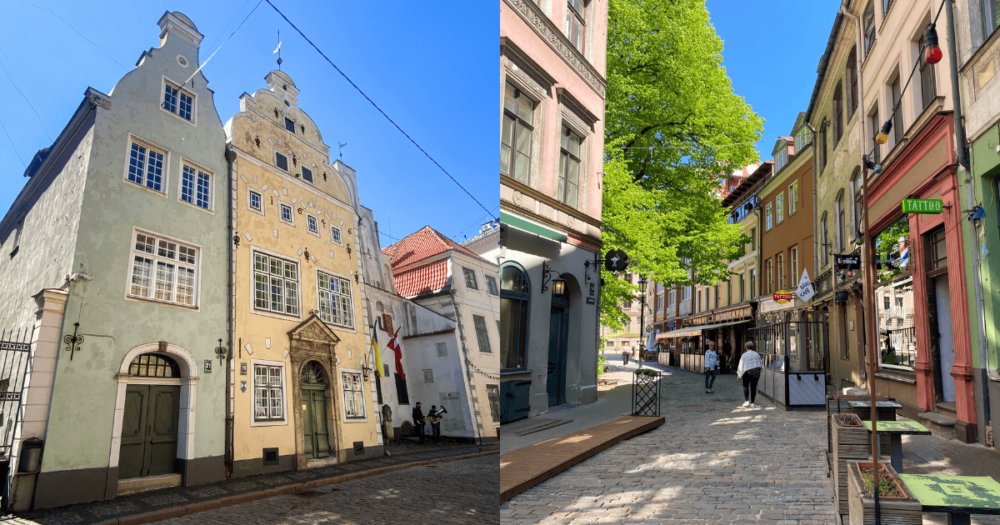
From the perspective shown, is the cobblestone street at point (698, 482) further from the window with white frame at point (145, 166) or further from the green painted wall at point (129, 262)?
the window with white frame at point (145, 166)

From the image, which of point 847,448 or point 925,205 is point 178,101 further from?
point 925,205

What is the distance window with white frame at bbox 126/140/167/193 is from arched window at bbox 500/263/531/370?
154cm

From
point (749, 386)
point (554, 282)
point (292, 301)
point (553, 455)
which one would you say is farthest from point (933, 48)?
point (749, 386)

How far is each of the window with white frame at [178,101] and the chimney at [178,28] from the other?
7.5 inches

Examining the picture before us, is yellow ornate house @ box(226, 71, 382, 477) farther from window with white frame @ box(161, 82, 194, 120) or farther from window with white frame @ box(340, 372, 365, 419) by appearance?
window with white frame @ box(161, 82, 194, 120)

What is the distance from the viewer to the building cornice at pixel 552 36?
4.51 meters

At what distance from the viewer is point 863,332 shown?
12.1 meters

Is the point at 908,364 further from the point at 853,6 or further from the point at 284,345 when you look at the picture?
the point at 284,345

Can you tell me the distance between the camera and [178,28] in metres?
2.54

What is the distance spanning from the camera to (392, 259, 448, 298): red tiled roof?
2.80 metres

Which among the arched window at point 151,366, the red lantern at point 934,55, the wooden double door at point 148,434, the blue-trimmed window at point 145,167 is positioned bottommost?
the wooden double door at point 148,434

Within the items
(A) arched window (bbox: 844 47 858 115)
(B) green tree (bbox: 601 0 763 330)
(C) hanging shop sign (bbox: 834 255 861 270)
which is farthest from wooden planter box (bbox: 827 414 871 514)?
(A) arched window (bbox: 844 47 858 115)

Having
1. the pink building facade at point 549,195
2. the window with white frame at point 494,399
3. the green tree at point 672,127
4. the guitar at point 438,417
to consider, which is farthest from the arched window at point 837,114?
the guitar at point 438,417

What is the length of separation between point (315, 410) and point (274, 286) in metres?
0.61
